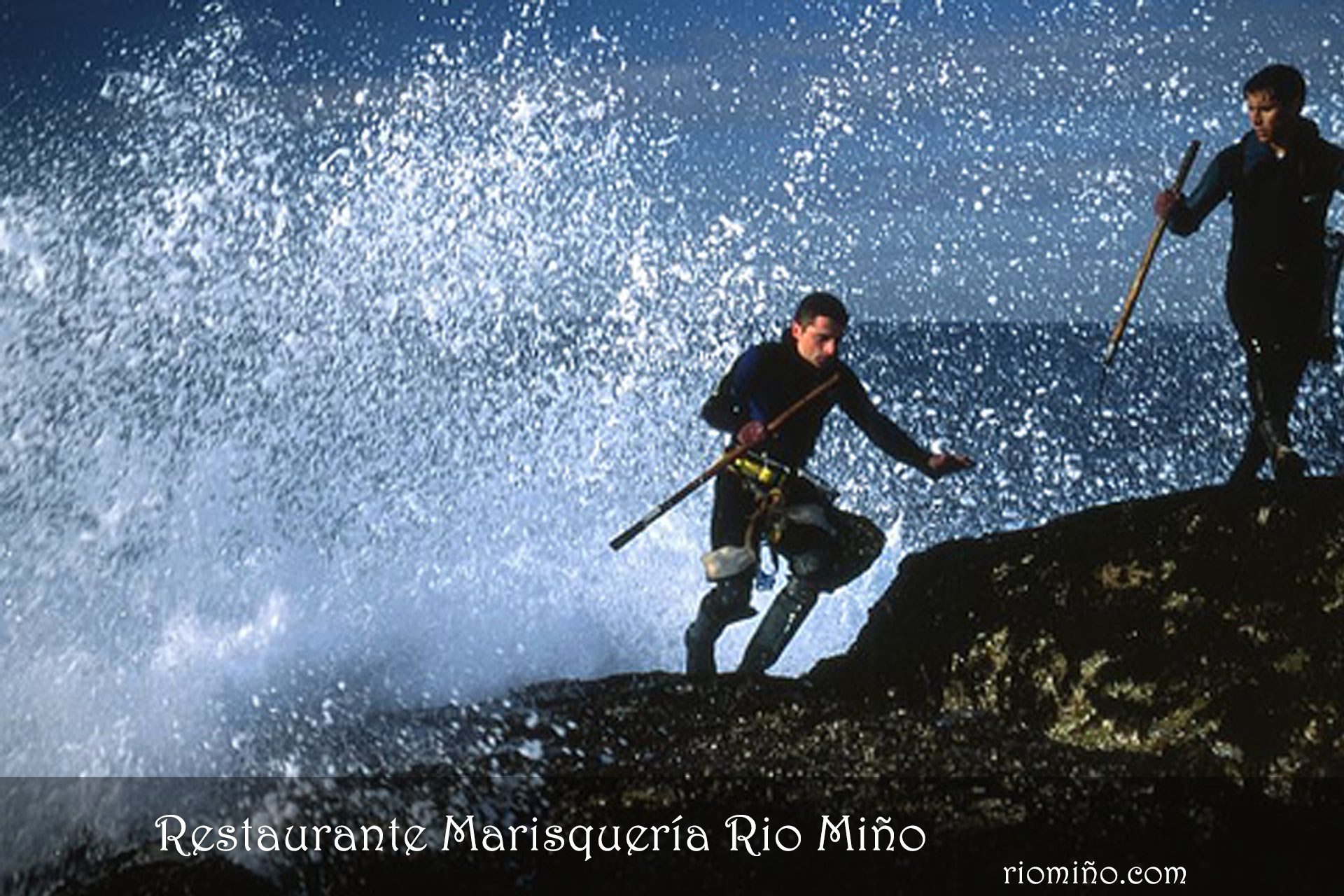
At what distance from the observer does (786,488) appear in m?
7.07

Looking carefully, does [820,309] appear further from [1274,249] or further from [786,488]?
[1274,249]

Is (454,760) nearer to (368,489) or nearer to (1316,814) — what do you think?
(1316,814)

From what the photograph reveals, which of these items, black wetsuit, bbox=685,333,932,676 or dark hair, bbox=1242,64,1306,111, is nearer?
dark hair, bbox=1242,64,1306,111

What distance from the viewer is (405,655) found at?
37.1 ft

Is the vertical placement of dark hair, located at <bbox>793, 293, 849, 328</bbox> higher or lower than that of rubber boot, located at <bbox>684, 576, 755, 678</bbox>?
higher

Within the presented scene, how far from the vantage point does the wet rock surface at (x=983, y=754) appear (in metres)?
4.37

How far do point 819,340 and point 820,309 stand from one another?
0.61ft

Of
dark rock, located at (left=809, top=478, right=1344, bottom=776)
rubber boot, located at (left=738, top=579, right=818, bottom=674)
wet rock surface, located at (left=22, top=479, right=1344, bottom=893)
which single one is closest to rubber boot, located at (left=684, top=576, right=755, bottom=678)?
rubber boot, located at (left=738, top=579, right=818, bottom=674)

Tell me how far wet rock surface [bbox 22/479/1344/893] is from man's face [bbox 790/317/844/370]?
1.47 m

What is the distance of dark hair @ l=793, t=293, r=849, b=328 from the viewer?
22.8 feet

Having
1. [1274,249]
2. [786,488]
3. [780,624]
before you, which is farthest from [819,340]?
[1274,249]

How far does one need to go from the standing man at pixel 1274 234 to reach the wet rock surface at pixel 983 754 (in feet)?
3.85

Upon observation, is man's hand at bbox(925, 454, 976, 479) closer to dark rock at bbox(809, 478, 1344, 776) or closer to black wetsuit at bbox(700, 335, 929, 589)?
black wetsuit at bbox(700, 335, 929, 589)

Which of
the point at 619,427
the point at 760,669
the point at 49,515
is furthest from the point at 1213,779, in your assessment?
the point at 619,427
